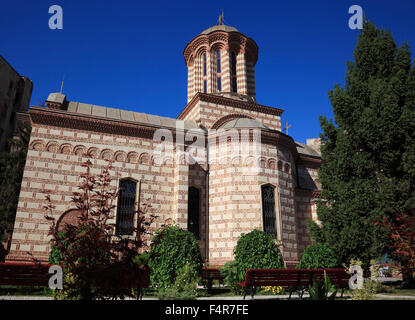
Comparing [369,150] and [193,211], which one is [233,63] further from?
[369,150]

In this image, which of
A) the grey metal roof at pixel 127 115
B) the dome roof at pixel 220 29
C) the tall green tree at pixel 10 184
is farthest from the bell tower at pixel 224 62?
the tall green tree at pixel 10 184

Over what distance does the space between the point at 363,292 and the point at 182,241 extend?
4.83 m

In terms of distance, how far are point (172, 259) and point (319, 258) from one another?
16.1 ft

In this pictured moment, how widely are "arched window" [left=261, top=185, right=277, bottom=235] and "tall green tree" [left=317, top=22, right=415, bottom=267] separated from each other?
292 centimetres

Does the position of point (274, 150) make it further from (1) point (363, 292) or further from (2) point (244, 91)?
(1) point (363, 292)

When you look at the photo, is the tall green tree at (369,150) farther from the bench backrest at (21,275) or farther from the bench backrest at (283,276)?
the bench backrest at (21,275)

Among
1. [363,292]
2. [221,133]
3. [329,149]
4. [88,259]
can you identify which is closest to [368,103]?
[329,149]

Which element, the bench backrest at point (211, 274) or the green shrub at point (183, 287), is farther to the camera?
the bench backrest at point (211, 274)

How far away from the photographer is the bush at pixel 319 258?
953 centimetres

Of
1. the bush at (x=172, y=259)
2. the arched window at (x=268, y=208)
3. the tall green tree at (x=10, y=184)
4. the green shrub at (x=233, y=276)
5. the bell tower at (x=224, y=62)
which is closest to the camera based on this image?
the bush at (x=172, y=259)

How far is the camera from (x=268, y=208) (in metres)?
14.0

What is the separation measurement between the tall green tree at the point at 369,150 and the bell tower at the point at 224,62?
7755mm

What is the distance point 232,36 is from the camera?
19.2 meters

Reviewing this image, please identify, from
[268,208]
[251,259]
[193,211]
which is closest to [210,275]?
[251,259]
